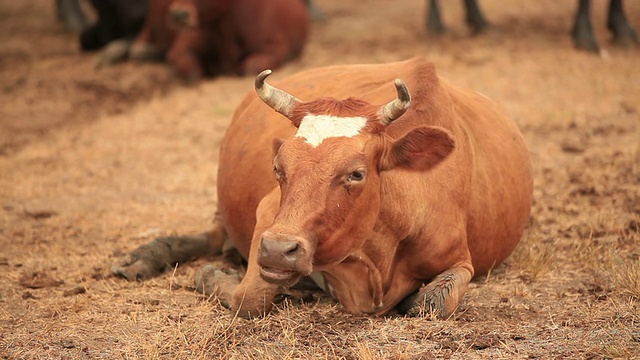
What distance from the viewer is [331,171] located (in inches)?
171

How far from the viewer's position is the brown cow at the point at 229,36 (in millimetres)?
12398

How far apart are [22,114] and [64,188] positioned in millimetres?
3321

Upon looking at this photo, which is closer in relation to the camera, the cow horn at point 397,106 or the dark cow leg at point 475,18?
the cow horn at point 397,106

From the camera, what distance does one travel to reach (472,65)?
12.4m

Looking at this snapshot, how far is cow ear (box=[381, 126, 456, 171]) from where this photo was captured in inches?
178

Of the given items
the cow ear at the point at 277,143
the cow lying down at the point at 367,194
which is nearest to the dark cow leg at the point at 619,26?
the cow lying down at the point at 367,194

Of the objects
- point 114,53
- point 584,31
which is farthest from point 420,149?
point 114,53

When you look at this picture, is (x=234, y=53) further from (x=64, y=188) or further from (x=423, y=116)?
(x=423, y=116)

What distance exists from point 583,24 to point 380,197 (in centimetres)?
929

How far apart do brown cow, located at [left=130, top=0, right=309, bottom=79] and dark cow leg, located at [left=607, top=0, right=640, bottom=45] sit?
14.3ft

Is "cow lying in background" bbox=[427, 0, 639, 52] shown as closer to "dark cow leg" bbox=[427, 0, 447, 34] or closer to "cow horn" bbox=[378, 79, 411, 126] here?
"dark cow leg" bbox=[427, 0, 447, 34]

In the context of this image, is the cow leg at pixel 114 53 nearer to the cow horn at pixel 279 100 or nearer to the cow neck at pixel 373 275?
the cow horn at pixel 279 100

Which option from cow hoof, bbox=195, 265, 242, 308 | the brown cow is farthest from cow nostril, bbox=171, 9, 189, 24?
cow hoof, bbox=195, 265, 242, 308

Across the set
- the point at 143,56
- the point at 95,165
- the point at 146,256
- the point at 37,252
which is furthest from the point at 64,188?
the point at 143,56
